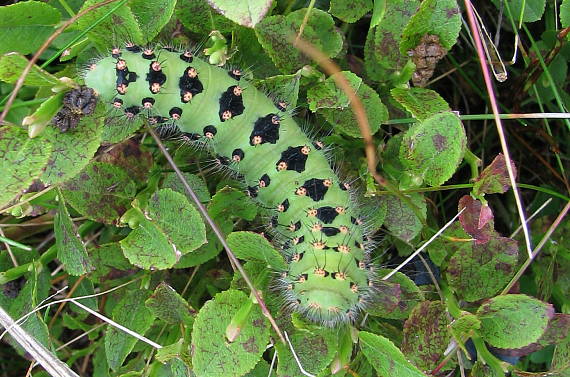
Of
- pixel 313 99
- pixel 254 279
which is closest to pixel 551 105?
pixel 313 99

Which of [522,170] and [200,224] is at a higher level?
[200,224]

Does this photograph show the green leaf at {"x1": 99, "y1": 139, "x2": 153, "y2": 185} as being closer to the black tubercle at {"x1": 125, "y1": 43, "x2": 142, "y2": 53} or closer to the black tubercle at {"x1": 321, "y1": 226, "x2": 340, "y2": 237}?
the black tubercle at {"x1": 125, "y1": 43, "x2": 142, "y2": 53}

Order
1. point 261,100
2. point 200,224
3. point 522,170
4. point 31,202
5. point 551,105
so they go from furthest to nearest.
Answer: point 522,170 → point 551,105 → point 31,202 → point 261,100 → point 200,224

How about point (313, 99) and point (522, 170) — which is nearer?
point (313, 99)

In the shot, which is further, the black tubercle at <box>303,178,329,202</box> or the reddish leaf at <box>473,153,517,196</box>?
the black tubercle at <box>303,178,329,202</box>

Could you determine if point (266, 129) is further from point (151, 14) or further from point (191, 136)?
point (151, 14)

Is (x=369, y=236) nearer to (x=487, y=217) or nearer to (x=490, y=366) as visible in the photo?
(x=487, y=217)

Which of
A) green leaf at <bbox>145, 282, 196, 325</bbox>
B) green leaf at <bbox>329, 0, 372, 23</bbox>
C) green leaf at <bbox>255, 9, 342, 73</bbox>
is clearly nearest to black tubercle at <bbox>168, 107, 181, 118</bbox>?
green leaf at <bbox>255, 9, 342, 73</bbox>
